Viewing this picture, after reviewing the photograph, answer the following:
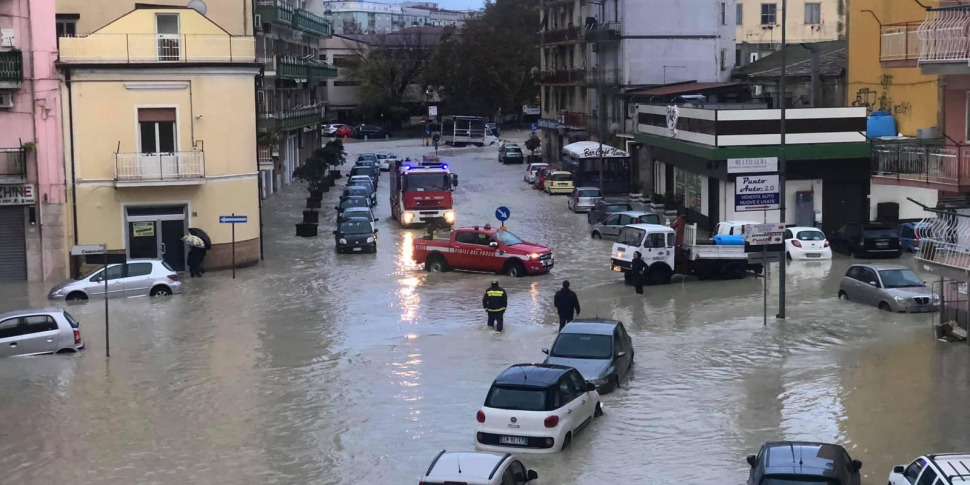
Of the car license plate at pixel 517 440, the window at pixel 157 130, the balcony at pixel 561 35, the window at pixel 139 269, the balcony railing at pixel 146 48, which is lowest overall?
the car license plate at pixel 517 440

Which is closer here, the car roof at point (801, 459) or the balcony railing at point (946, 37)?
the car roof at point (801, 459)

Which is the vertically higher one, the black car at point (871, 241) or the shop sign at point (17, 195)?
the shop sign at point (17, 195)

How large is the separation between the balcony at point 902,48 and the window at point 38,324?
1911 centimetres

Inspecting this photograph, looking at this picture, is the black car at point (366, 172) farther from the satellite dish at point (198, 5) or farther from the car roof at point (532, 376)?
the car roof at point (532, 376)

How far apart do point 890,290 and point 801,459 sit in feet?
55.4

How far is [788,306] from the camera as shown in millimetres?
31047

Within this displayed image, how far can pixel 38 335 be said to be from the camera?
1026 inches

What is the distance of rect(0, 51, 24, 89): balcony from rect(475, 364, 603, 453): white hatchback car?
2482 centimetres

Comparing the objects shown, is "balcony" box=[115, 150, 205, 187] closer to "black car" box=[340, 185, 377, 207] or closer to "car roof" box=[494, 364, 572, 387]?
"black car" box=[340, 185, 377, 207]

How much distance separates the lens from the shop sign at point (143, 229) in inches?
1519

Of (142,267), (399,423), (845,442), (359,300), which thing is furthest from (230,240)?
(845,442)

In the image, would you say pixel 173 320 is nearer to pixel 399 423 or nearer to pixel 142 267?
pixel 142 267

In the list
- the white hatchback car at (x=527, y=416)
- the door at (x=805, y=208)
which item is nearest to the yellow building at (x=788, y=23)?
the door at (x=805, y=208)

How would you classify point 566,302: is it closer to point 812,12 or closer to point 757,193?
point 757,193
